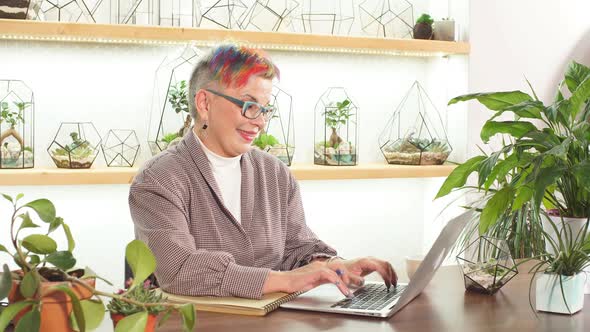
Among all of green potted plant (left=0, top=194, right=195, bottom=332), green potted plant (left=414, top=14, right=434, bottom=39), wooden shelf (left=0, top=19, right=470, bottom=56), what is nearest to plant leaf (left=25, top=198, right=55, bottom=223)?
green potted plant (left=0, top=194, right=195, bottom=332)

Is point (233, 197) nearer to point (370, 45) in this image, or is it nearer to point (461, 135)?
point (370, 45)

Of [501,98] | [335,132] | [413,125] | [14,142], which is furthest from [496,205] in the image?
[413,125]

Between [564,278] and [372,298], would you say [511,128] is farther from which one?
[372,298]

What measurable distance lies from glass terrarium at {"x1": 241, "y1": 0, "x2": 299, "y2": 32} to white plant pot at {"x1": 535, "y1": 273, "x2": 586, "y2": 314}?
2248 millimetres

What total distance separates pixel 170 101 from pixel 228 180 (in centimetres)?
116

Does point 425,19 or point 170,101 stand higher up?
point 425,19

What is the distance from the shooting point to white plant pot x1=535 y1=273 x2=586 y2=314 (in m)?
1.94

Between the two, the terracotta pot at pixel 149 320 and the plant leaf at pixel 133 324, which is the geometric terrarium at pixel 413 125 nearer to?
the terracotta pot at pixel 149 320

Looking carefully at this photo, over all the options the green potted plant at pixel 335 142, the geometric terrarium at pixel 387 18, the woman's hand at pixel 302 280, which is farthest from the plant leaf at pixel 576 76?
the geometric terrarium at pixel 387 18

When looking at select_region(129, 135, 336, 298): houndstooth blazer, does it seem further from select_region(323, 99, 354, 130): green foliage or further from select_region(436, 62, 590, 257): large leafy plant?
select_region(323, 99, 354, 130): green foliage

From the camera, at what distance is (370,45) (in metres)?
3.84

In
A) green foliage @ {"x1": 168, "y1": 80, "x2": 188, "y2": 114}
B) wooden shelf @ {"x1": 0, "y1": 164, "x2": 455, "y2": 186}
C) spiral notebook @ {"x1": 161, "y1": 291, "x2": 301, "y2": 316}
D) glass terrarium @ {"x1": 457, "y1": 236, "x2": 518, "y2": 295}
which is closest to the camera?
spiral notebook @ {"x1": 161, "y1": 291, "x2": 301, "y2": 316}

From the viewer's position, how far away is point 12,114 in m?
3.46

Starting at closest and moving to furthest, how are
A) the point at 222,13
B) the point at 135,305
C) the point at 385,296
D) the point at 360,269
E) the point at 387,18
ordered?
the point at 135,305 → the point at 385,296 → the point at 360,269 → the point at 222,13 → the point at 387,18
